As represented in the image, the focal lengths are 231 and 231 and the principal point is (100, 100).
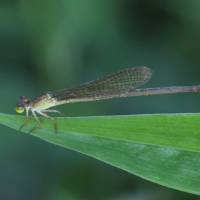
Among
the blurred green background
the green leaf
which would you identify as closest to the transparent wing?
the blurred green background

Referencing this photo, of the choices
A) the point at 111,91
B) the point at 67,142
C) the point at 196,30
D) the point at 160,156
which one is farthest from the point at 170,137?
the point at 196,30

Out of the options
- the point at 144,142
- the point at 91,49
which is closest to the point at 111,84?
the point at 91,49

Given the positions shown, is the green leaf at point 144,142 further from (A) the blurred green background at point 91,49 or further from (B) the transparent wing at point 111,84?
(A) the blurred green background at point 91,49

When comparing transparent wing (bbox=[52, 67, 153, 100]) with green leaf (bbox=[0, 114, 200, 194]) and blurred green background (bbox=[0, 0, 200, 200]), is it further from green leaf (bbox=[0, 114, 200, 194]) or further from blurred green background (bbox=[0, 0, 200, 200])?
green leaf (bbox=[0, 114, 200, 194])

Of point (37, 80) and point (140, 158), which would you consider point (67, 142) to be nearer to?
point (140, 158)

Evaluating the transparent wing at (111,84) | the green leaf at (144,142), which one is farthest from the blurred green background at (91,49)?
the green leaf at (144,142)
